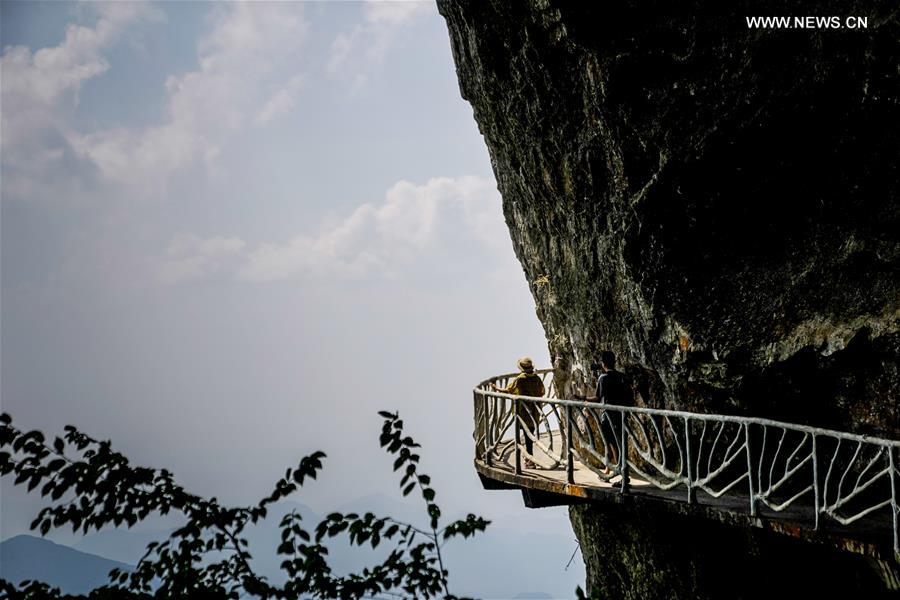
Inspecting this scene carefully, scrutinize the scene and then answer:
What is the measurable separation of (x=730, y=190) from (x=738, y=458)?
3414 millimetres

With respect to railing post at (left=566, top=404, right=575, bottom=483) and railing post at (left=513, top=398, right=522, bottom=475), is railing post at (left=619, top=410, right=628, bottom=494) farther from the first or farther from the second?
railing post at (left=513, top=398, right=522, bottom=475)

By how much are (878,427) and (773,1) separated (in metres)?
4.99

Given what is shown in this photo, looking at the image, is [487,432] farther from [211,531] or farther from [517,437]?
[211,531]

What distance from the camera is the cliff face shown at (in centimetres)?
791

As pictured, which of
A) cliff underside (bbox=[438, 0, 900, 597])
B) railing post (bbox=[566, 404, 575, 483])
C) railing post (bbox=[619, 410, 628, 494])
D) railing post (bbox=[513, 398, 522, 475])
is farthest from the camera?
railing post (bbox=[513, 398, 522, 475])

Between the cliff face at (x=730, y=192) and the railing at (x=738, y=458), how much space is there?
0.40 m

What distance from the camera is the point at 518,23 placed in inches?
406

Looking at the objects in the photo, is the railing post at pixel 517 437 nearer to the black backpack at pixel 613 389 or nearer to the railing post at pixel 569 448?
the railing post at pixel 569 448

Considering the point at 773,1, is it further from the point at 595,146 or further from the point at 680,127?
the point at 595,146

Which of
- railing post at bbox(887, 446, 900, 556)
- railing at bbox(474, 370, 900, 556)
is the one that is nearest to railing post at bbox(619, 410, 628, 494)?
railing at bbox(474, 370, 900, 556)

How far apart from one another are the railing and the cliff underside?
0.38 meters

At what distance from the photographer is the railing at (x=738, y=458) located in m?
6.45

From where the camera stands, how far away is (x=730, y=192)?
889cm

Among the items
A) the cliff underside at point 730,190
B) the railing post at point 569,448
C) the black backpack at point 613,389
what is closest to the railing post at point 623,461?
the railing post at point 569,448
